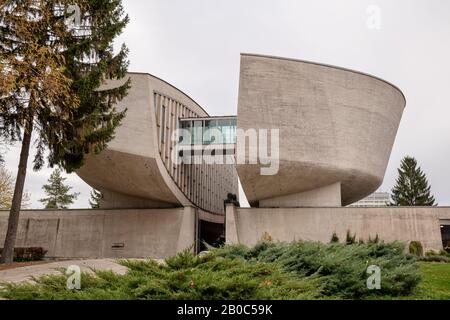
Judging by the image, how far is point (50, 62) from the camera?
11328 mm

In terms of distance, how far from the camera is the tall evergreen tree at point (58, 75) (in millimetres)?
11539

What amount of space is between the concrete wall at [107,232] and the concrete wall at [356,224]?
3963mm

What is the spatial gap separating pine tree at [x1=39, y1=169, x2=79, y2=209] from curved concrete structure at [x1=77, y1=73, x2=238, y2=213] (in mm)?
30625

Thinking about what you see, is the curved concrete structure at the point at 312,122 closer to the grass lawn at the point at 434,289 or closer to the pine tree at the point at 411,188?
the grass lawn at the point at 434,289

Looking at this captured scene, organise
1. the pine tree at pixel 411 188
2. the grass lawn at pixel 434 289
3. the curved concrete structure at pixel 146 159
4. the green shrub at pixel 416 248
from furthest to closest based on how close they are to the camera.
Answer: the pine tree at pixel 411 188 → the curved concrete structure at pixel 146 159 → the green shrub at pixel 416 248 → the grass lawn at pixel 434 289

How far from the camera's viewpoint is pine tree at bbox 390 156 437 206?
49719mm

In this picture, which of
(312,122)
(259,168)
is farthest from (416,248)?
(259,168)

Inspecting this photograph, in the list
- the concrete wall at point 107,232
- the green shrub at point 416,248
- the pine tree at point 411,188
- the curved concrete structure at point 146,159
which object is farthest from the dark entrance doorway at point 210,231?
the pine tree at point 411,188

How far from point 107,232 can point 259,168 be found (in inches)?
468

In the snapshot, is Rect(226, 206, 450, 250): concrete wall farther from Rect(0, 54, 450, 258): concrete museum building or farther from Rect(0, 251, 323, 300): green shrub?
Rect(0, 251, 323, 300): green shrub

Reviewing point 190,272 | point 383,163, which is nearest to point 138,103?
point 383,163

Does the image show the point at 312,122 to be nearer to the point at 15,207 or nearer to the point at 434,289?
the point at 434,289
